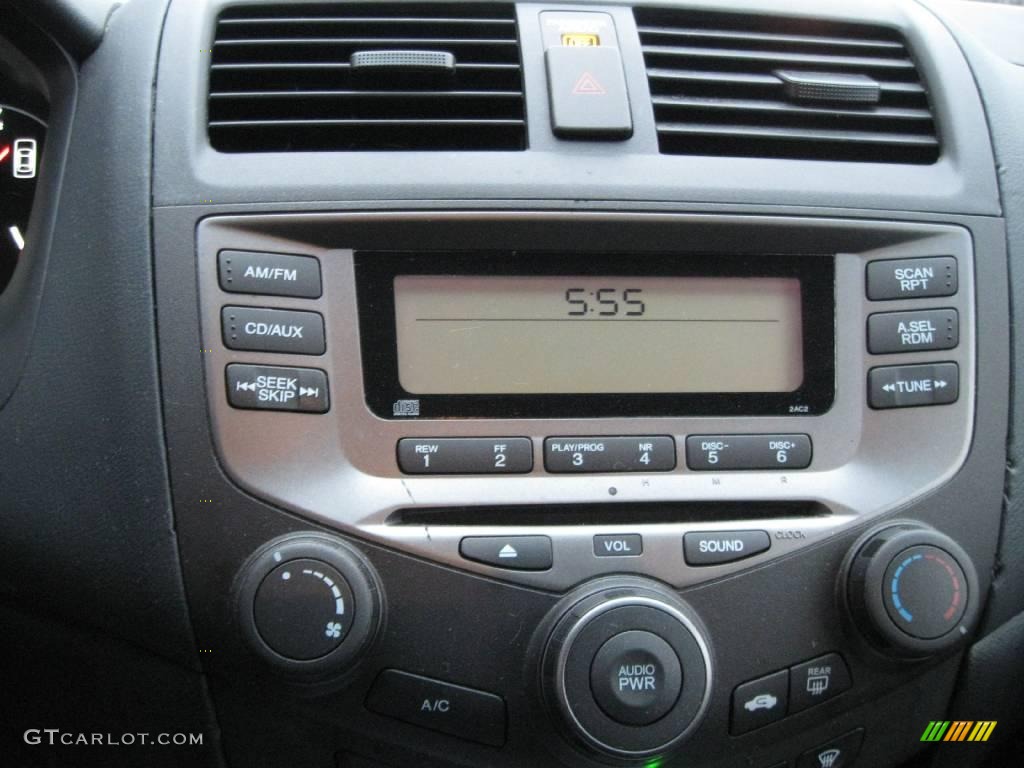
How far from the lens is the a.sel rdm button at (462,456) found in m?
1.34

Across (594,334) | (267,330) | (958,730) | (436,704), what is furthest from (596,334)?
(958,730)

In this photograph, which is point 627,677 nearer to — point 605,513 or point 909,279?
point 605,513

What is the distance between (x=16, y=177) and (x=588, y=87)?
34.3 inches

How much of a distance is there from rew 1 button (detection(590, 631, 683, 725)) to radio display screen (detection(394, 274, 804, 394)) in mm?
355

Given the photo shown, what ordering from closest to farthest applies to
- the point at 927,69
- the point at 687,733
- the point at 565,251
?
the point at 687,733 → the point at 565,251 → the point at 927,69

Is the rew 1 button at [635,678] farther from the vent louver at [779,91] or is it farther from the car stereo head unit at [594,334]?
the vent louver at [779,91]

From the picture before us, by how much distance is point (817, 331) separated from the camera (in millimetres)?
1432

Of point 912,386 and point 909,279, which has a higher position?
point 909,279

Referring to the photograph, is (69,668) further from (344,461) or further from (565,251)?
(565,251)

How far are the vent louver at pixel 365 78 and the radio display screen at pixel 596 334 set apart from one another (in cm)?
22

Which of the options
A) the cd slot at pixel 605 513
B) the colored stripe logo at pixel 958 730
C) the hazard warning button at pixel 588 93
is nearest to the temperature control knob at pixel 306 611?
the cd slot at pixel 605 513

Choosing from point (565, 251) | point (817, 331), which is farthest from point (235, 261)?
point (817, 331)

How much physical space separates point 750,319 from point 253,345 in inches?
27.7

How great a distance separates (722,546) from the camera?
136 centimetres
